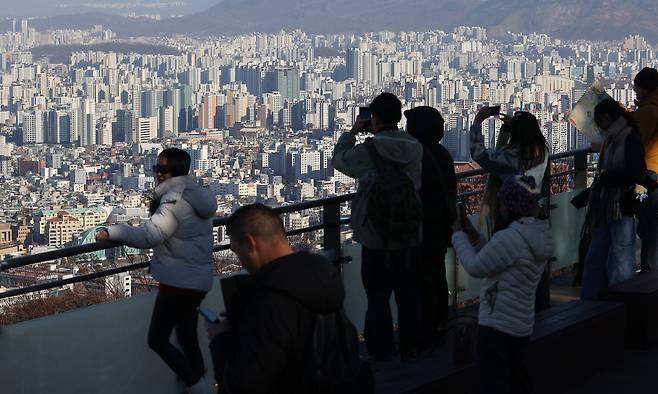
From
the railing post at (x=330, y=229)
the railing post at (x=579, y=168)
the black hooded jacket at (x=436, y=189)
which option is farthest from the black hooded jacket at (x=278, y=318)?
the railing post at (x=579, y=168)

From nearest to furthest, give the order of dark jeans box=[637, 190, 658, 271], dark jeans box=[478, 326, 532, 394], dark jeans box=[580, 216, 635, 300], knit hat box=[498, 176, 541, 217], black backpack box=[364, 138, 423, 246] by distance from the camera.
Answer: knit hat box=[498, 176, 541, 217] < dark jeans box=[478, 326, 532, 394] < black backpack box=[364, 138, 423, 246] < dark jeans box=[580, 216, 635, 300] < dark jeans box=[637, 190, 658, 271]

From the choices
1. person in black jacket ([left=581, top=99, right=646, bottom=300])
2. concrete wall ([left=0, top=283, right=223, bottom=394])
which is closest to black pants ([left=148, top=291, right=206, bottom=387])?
concrete wall ([left=0, top=283, right=223, bottom=394])

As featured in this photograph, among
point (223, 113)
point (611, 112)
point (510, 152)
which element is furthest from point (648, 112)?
point (223, 113)

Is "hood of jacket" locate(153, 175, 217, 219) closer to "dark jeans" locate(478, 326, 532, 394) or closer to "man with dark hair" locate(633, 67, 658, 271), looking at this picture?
"dark jeans" locate(478, 326, 532, 394)

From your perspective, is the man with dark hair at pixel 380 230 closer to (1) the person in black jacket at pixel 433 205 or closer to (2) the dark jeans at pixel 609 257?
(1) the person in black jacket at pixel 433 205

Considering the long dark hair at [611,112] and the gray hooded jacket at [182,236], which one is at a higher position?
the long dark hair at [611,112]

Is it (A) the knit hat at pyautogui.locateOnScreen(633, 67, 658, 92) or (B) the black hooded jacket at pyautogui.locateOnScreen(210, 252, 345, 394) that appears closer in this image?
(B) the black hooded jacket at pyautogui.locateOnScreen(210, 252, 345, 394)
